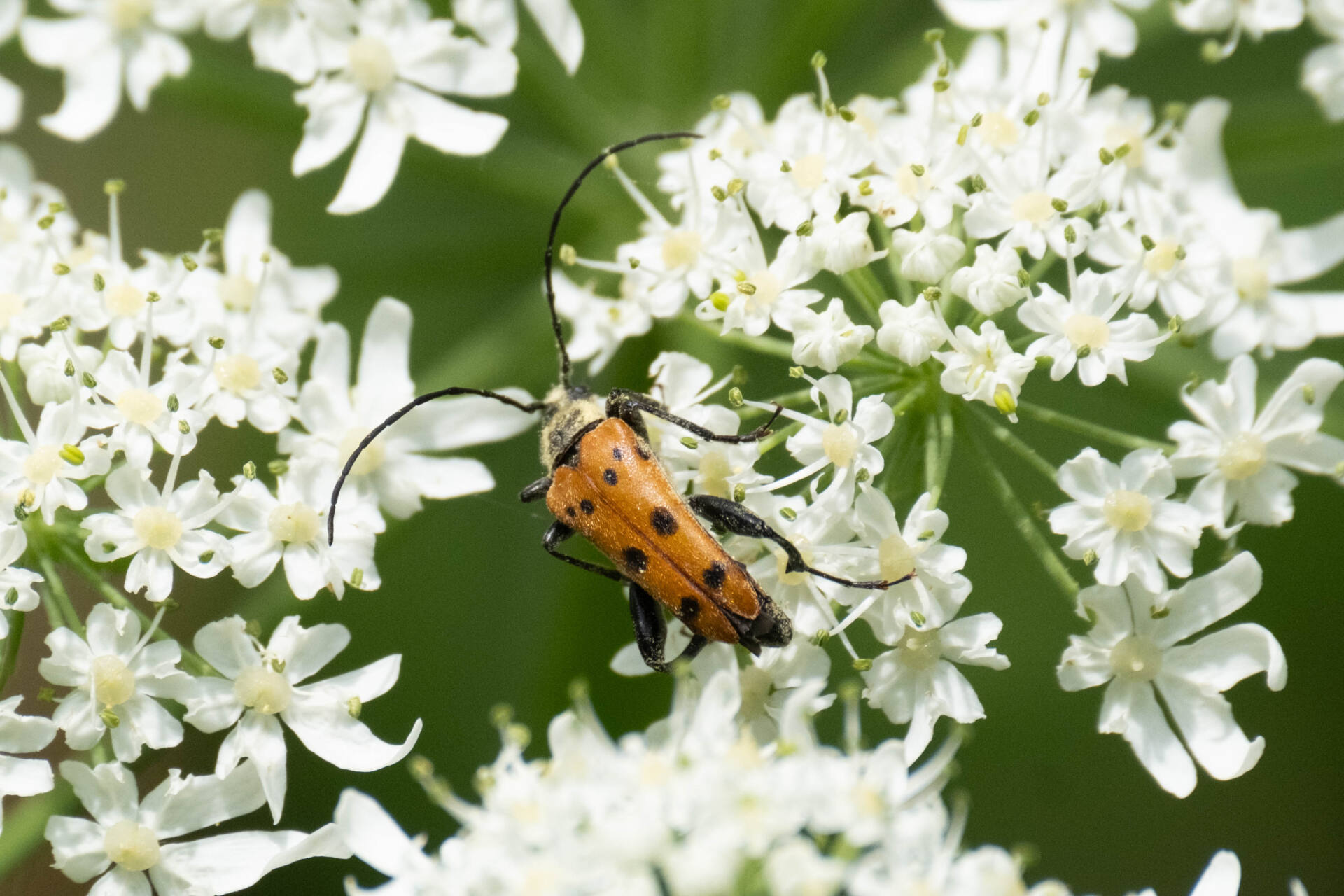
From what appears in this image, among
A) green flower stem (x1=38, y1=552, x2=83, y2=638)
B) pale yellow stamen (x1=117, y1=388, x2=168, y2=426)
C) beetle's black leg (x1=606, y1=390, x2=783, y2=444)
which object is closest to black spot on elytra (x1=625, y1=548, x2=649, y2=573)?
beetle's black leg (x1=606, y1=390, x2=783, y2=444)

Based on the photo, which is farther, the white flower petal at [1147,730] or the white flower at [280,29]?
the white flower at [280,29]

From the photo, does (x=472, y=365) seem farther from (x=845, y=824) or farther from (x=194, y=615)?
(x=194, y=615)

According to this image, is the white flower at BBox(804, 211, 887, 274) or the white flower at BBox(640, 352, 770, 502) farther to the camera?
the white flower at BBox(640, 352, 770, 502)

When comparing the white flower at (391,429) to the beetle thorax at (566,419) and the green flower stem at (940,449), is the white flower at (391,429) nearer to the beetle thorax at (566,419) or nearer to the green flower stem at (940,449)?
the beetle thorax at (566,419)

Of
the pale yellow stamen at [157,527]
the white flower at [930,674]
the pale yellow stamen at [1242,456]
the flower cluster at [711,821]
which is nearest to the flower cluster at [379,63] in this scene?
the pale yellow stamen at [157,527]

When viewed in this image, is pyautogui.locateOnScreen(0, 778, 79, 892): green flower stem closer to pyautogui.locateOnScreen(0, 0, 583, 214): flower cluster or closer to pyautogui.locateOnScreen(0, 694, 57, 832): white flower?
pyautogui.locateOnScreen(0, 694, 57, 832): white flower
